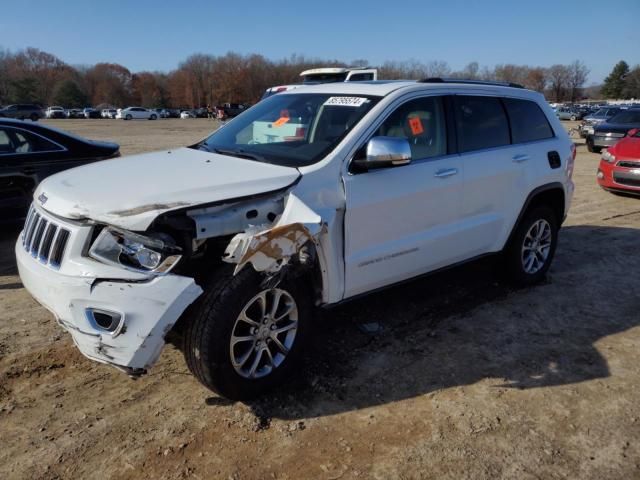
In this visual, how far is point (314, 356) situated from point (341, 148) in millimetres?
1477

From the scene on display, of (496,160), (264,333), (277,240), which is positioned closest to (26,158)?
(264,333)

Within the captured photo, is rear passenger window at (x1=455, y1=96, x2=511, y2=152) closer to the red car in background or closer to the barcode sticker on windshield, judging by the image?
the barcode sticker on windshield

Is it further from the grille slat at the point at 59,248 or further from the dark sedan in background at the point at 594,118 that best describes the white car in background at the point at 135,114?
the grille slat at the point at 59,248

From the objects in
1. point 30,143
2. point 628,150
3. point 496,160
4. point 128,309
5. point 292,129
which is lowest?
point 128,309

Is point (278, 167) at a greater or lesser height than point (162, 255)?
greater

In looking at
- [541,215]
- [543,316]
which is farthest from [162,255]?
[541,215]

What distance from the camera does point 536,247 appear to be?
5.12 m

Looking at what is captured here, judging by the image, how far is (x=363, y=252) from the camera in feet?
11.4

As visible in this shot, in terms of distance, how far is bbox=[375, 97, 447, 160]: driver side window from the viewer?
3746 mm

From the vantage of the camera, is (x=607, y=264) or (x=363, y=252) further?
(x=607, y=264)

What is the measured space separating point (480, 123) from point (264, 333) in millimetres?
2595

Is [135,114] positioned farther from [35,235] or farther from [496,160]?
[35,235]

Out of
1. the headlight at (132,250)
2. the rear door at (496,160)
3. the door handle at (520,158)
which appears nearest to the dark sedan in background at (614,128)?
the rear door at (496,160)

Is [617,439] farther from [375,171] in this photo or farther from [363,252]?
[375,171]
